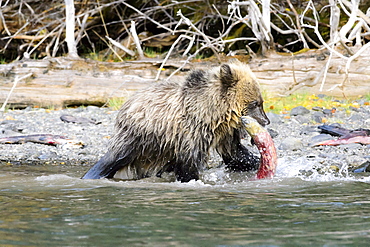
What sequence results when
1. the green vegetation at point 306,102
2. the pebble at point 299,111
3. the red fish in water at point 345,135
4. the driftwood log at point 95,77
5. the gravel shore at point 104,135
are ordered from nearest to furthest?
the gravel shore at point 104,135
the red fish in water at point 345,135
the pebble at point 299,111
the green vegetation at point 306,102
the driftwood log at point 95,77

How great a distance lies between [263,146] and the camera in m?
5.29

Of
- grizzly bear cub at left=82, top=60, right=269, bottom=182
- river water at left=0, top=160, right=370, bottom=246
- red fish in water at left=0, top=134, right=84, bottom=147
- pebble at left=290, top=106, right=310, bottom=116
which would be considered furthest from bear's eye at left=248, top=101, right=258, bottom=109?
pebble at left=290, top=106, right=310, bottom=116

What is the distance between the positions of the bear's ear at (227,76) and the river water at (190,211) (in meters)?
0.98

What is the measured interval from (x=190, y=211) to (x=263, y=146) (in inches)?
62.7

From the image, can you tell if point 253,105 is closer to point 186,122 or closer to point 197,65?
point 186,122

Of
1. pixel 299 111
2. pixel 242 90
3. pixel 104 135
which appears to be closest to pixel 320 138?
pixel 299 111

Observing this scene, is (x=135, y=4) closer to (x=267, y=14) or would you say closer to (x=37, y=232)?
(x=267, y=14)

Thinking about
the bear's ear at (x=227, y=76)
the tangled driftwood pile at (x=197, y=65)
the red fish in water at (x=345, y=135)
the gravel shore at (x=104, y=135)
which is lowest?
the gravel shore at (x=104, y=135)

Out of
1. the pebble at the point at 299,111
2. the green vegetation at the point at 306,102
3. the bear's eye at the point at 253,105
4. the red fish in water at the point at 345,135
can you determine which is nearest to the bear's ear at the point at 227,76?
the bear's eye at the point at 253,105

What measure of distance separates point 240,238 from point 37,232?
1.24m

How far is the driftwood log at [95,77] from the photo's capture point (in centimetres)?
990

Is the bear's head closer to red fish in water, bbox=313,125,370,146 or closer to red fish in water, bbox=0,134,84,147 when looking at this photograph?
red fish in water, bbox=313,125,370,146

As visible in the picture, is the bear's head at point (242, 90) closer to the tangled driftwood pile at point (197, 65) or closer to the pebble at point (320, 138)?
the pebble at point (320, 138)

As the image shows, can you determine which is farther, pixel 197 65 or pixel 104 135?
pixel 197 65
